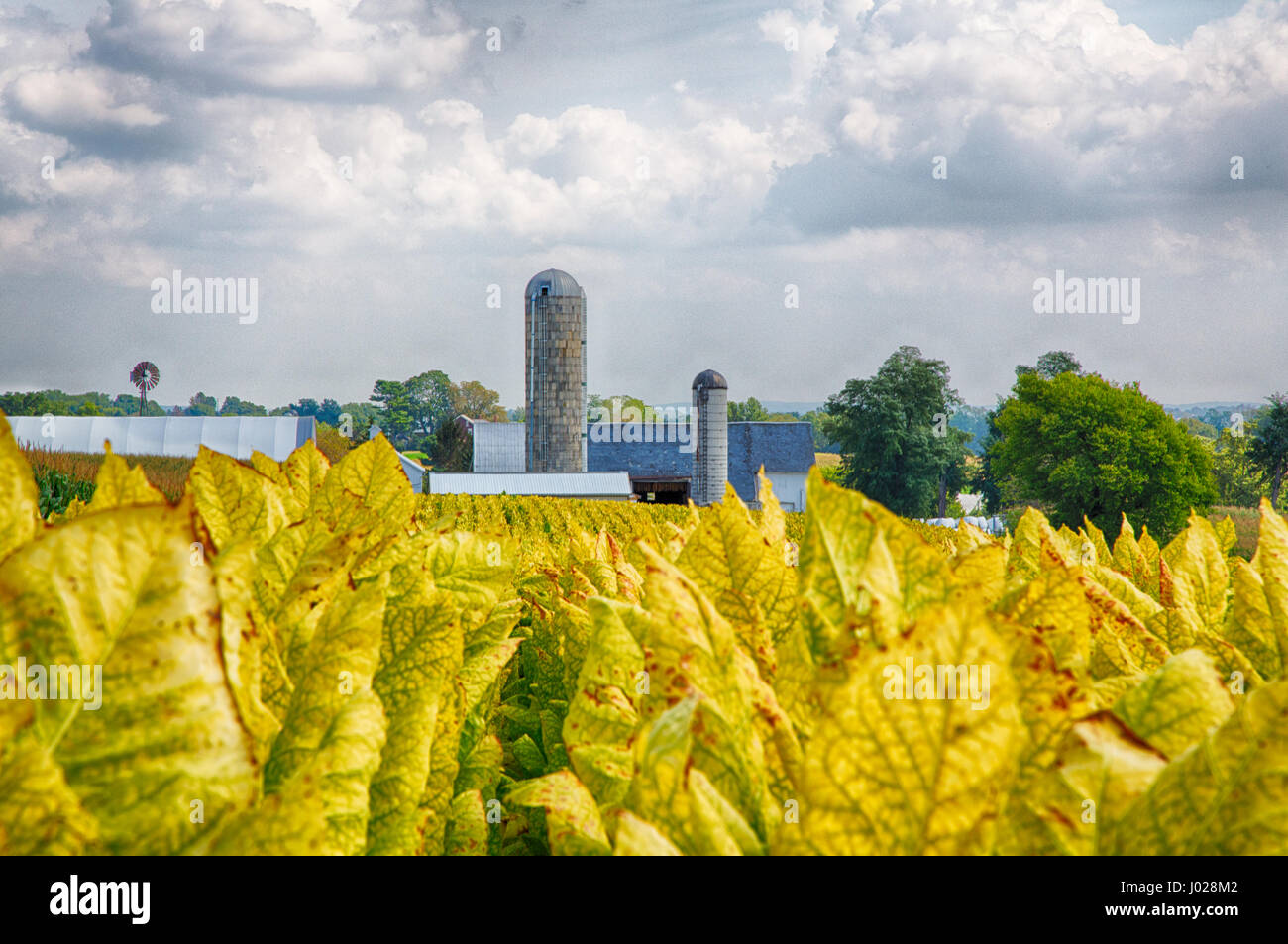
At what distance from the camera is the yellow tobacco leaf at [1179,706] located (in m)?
0.73

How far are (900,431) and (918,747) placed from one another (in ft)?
179

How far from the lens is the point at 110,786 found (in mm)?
611

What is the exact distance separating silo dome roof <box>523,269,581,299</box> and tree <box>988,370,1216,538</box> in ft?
77.3

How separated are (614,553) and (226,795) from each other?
4.61 feet

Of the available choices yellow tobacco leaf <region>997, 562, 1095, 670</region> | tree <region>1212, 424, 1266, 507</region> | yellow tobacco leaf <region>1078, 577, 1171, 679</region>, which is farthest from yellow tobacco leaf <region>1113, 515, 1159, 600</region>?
tree <region>1212, 424, 1266, 507</region>

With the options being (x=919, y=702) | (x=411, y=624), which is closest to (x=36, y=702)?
(x=411, y=624)

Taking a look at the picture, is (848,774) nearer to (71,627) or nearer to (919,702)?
(919,702)

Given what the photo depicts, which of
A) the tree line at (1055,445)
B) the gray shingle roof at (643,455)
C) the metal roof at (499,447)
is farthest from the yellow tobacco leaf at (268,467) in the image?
the gray shingle roof at (643,455)

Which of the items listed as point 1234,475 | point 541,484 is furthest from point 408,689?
point 1234,475

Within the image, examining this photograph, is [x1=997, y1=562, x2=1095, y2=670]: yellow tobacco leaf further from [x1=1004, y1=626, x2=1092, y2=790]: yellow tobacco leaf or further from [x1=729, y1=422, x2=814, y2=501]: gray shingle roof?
[x1=729, y1=422, x2=814, y2=501]: gray shingle roof

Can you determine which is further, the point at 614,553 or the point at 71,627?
the point at 614,553

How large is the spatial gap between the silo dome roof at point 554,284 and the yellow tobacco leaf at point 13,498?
117ft

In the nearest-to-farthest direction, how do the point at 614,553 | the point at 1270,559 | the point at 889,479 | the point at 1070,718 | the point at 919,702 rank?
the point at 919,702, the point at 1070,718, the point at 1270,559, the point at 614,553, the point at 889,479

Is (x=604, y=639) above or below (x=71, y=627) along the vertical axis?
below
